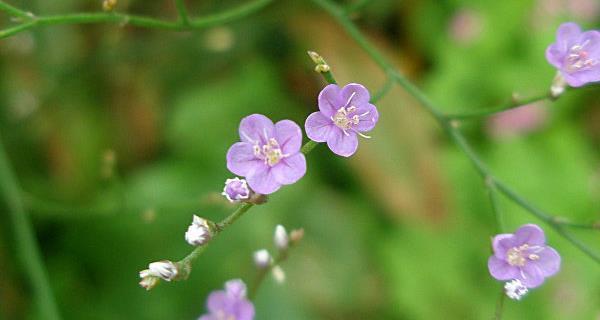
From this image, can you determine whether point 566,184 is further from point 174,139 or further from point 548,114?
point 174,139

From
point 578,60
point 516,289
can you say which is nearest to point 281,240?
point 516,289

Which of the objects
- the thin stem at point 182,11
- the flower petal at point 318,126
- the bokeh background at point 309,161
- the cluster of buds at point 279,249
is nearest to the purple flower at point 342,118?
the flower petal at point 318,126

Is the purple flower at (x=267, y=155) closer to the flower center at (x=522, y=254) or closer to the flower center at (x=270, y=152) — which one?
the flower center at (x=270, y=152)

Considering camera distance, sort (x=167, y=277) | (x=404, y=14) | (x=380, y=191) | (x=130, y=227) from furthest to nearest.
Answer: (x=404, y=14) < (x=380, y=191) < (x=130, y=227) < (x=167, y=277)

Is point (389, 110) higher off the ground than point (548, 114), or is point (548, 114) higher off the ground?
point (389, 110)

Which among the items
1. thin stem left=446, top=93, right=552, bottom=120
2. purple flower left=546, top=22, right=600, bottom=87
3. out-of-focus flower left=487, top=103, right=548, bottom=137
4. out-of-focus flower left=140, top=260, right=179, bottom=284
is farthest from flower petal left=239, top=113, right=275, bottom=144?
out-of-focus flower left=487, top=103, right=548, bottom=137

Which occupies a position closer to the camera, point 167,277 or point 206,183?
point 167,277

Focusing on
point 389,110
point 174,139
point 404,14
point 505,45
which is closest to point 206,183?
point 174,139

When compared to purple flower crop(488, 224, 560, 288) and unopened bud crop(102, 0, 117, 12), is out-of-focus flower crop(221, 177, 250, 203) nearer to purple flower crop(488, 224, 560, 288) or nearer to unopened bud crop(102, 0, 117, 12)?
purple flower crop(488, 224, 560, 288)
